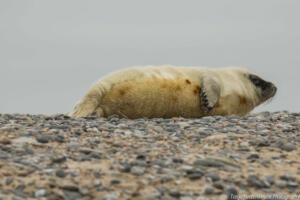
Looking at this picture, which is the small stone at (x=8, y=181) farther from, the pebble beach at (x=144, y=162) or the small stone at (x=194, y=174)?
the small stone at (x=194, y=174)

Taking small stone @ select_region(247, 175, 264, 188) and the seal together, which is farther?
the seal

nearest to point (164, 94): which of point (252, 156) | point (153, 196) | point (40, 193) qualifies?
point (252, 156)

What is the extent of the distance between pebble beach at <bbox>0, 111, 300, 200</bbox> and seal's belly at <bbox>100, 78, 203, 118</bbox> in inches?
55.9

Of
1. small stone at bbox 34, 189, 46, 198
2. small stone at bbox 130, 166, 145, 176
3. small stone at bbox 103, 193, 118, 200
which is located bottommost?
small stone at bbox 103, 193, 118, 200

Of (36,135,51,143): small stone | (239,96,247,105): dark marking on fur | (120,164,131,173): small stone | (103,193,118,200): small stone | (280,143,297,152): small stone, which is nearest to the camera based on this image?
(103,193,118,200): small stone

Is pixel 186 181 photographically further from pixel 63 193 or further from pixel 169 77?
pixel 169 77

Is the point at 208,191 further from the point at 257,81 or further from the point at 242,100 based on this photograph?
the point at 257,81

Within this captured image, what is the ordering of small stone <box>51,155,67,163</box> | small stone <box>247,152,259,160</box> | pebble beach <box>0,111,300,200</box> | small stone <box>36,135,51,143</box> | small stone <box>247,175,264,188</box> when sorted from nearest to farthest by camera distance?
pebble beach <box>0,111,300,200</box> < small stone <box>247,175,264,188</box> < small stone <box>51,155,67,163</box> < small stone <box>247,152,259,160</box> < small stone <box>36,135,51,143</box>

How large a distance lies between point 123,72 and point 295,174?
4892mm

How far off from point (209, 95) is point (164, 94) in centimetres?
110

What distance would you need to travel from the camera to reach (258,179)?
16.3 ft

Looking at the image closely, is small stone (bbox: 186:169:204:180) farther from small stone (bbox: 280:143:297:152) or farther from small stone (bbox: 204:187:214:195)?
small stone (bbox: 280:143:297:152)

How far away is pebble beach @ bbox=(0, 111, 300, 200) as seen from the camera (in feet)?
14.9

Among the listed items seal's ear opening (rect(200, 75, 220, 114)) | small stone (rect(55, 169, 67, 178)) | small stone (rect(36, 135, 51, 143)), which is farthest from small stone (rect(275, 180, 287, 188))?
seal's ear opening (rect(200, 75, 220, 114))
